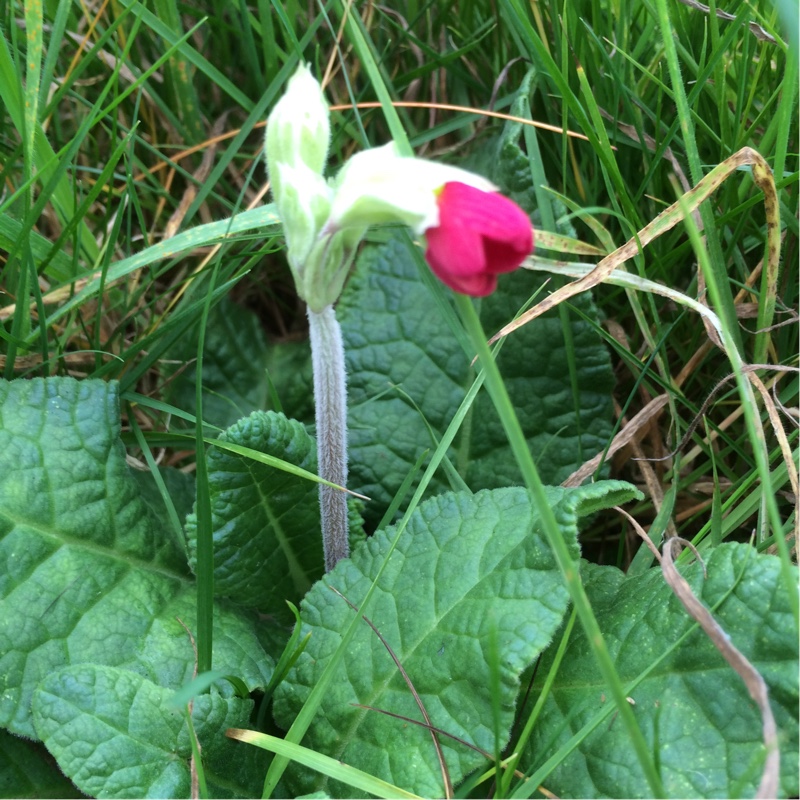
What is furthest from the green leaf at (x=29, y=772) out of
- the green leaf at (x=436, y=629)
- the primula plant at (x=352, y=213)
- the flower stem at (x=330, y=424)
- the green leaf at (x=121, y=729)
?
the primula plant at (x=352, y=213)

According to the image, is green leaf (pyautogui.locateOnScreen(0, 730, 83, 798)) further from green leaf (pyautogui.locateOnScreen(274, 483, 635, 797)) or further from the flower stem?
the flower stem

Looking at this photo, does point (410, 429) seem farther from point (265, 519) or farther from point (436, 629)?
point (436, 629)

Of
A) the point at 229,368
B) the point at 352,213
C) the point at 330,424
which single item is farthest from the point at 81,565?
the point at 352,213

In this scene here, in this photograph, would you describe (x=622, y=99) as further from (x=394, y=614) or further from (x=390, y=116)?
(x=394, y=614)

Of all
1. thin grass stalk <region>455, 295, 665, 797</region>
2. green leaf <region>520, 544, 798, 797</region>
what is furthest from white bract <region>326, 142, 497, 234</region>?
green leaf <region>520, 544, 798, 797</region>

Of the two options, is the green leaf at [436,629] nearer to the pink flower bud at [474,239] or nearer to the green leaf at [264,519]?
the green leaf at [264,519]

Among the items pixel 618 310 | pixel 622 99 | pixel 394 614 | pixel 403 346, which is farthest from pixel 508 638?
pixel 622 99
